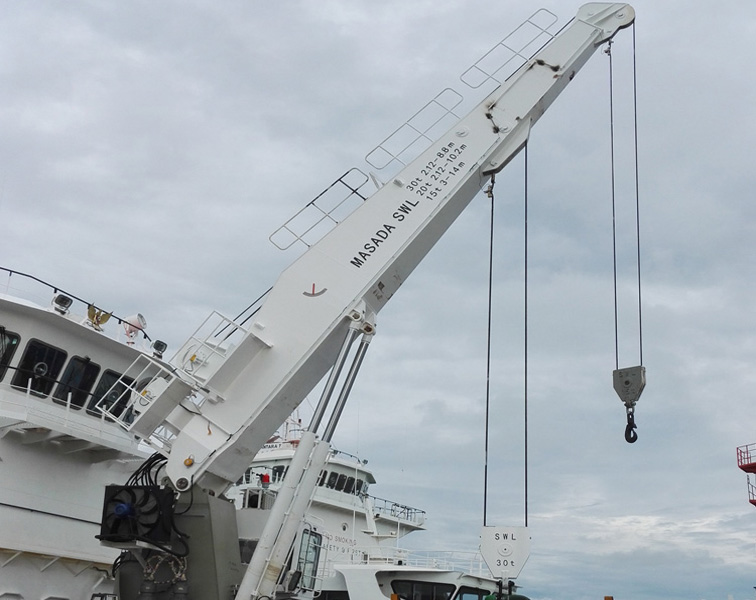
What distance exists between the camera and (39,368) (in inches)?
600

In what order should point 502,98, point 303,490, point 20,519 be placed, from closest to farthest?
point 303,490 → point 502,98 → point 20,519

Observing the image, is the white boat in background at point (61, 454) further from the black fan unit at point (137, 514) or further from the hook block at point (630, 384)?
the hook block at point (630, 384)

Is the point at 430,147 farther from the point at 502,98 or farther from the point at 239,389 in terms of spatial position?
the point at 239,389

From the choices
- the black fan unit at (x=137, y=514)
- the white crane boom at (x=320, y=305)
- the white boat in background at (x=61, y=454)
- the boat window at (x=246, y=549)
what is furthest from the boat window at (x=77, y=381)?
the boat window at (x=246, y=549)

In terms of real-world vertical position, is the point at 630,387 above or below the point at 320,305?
below

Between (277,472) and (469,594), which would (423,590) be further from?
(277,472)

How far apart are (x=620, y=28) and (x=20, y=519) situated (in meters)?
14.3

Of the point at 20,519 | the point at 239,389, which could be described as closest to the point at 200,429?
the point at 239,389

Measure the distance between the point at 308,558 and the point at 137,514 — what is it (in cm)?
424

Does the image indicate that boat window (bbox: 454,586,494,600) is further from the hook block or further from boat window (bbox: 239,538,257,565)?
the hook block

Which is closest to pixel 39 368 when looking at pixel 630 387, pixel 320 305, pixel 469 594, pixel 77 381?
pixel 77 381

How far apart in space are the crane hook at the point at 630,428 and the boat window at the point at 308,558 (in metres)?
5.87

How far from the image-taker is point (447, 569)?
2181cm

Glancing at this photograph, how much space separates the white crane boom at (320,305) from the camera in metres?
11.7
